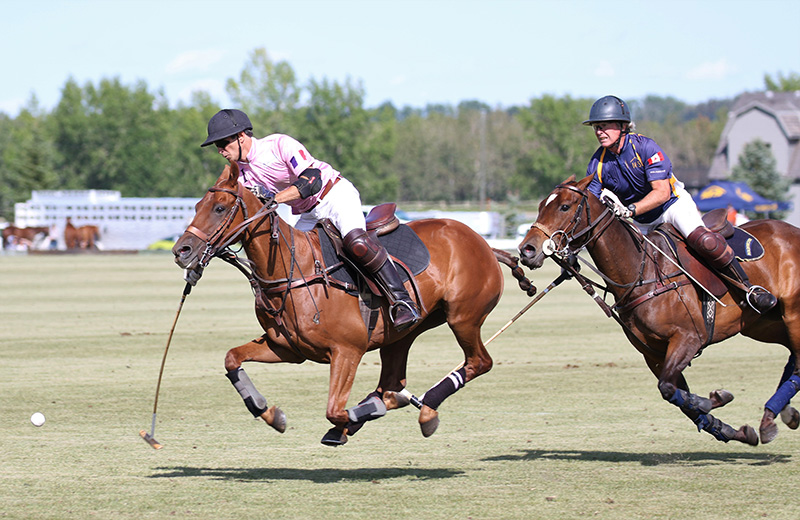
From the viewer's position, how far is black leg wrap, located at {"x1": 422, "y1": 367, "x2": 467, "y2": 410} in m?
7.73

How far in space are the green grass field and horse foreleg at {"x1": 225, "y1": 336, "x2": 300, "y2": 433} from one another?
47 centimetres

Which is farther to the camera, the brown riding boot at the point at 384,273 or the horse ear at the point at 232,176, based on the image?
the brown riding boot at the point at 384,273

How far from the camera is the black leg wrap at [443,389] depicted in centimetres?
773

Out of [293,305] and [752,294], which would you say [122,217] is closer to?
[293,305]

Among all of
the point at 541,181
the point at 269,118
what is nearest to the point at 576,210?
the point at 269,118

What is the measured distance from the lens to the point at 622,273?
25.4ft

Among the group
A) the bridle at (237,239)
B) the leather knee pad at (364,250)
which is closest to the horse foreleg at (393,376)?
the bridle at (237,239)

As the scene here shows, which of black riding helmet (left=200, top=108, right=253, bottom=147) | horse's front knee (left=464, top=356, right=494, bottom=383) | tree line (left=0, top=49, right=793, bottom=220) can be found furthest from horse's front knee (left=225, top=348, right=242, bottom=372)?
tree line (left=0, top=49, right=793, bottom=220)

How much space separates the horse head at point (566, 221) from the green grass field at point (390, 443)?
67.8 inches

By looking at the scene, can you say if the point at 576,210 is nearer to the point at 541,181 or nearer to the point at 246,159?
the point at 246,159

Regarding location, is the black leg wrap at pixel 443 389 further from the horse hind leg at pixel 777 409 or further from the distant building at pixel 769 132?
the distant building at pixel 769 132

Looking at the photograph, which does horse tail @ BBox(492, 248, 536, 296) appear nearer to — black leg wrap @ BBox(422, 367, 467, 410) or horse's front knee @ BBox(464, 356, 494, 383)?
horse's front knee @ BBox(464, 356, 494, 383)

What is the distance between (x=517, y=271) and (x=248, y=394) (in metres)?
2.70

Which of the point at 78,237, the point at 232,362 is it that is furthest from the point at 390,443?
the point at 78,237
